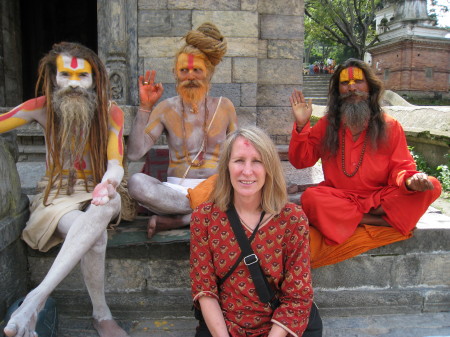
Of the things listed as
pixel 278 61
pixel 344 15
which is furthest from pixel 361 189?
pixel 344 15

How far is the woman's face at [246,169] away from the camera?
2.02m

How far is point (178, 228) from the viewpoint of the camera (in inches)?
118

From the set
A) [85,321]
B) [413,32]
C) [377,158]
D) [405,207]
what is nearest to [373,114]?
[377,158]

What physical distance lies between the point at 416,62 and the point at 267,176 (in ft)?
59.1

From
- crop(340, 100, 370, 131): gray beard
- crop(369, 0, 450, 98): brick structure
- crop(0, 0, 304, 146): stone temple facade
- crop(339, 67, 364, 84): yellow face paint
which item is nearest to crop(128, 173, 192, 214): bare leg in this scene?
crop(340, 100, 370, 131): gray beard

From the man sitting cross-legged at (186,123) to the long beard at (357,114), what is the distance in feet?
2.93

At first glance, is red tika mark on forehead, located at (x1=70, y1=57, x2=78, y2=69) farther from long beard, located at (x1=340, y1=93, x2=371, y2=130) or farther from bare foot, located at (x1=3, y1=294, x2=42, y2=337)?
long beard, located at (x1=340, y1=93, x2=371, y2=130)

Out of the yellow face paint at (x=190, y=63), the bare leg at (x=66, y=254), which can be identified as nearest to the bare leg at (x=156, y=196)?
the bare leg at (x=66, y=254)

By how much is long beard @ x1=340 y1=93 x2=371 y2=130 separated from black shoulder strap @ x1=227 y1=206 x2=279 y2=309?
132cm

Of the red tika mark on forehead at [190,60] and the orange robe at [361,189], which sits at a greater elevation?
the red tika mark on forehead at [190,60]

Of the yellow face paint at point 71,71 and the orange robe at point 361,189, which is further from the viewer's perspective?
the orange robe at point 361,189

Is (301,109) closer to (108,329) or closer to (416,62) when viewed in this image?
(108,329)

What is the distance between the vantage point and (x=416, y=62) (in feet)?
57.6

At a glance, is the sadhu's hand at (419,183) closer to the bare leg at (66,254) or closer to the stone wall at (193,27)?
the bare leg at (66,254)
